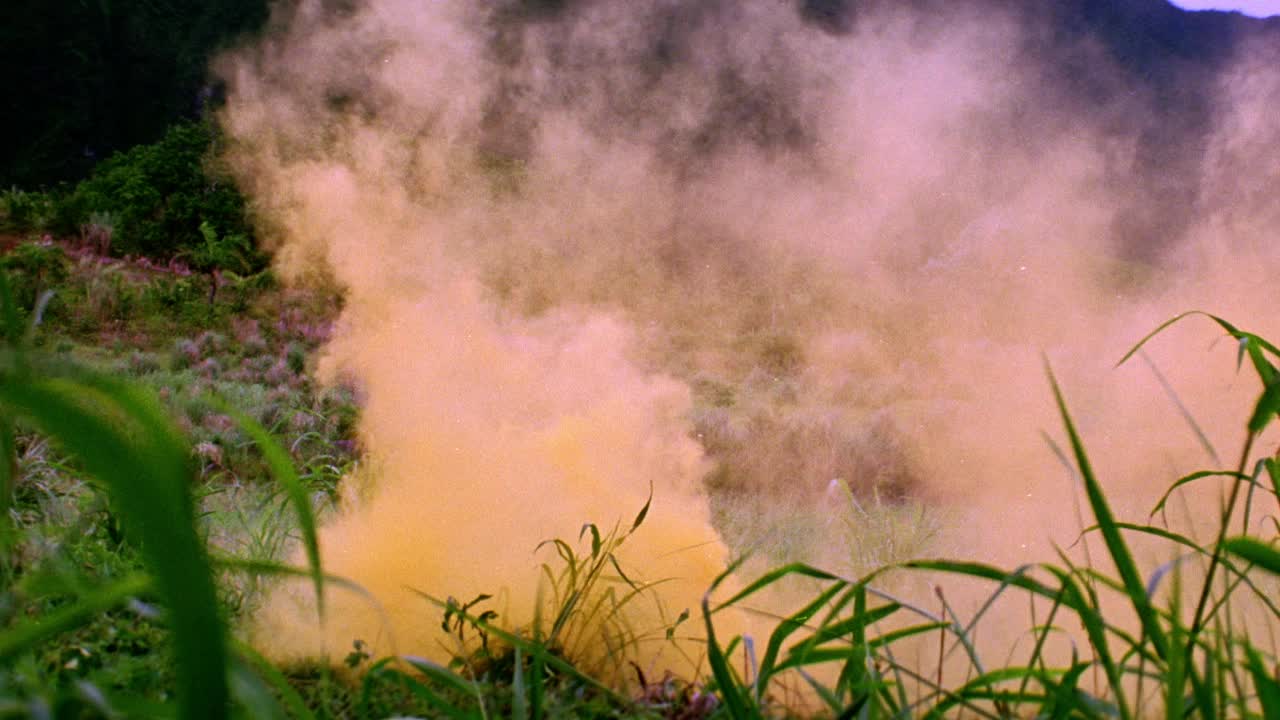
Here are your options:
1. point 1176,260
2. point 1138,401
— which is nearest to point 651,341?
point 1138,401

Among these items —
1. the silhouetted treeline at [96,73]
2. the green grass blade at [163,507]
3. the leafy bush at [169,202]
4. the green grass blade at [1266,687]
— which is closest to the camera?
the green grass blade at [163,507]

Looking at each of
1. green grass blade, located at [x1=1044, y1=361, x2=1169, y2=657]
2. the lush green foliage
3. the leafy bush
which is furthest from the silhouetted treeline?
green grass blade, located at [x1=1044, y1=361, x2=1169, y2=657]

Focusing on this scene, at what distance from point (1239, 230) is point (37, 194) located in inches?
419

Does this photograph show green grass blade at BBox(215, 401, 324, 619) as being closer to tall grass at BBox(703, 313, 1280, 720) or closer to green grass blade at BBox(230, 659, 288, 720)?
green grass blade at BBox(230, 659, 288, 720)

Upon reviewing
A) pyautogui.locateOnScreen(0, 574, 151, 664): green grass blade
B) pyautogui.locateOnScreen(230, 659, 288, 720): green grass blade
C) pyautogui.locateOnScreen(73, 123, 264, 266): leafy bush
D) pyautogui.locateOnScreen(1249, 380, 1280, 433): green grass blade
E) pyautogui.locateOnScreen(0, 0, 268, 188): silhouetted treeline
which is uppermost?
pyautogui.locateOnScreen(0, 0, 268, 188): silhouetted treeline

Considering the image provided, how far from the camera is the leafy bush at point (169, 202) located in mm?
7684

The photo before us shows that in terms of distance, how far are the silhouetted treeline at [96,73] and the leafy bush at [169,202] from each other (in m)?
0.70

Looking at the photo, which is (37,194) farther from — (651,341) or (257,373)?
(651,341)

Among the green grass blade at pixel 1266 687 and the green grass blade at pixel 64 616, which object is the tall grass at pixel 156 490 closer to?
the green grass blade at pixel 64 616

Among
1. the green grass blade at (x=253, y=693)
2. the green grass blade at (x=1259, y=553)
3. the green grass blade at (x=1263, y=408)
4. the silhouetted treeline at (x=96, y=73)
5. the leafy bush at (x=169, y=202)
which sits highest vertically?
the silhouetted treeline at (x=96, y=73)

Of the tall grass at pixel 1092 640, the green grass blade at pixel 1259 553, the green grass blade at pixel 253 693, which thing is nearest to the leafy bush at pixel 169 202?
the tall grass at pixel 1092 640

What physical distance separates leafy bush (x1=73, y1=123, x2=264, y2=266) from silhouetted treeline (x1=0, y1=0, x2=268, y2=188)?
0.70 metres

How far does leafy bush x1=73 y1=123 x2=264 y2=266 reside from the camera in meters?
7.68

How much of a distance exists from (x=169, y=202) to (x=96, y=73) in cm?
226
